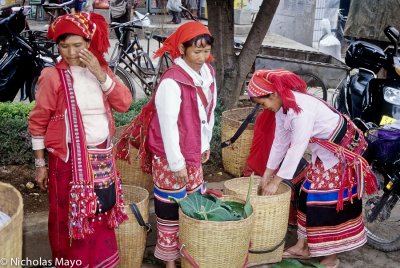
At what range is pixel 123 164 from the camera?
14.5ft

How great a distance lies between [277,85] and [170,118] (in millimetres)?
693

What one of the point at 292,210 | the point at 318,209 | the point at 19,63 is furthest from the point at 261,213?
the point at 19,63

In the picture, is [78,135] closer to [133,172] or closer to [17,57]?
[133,172]

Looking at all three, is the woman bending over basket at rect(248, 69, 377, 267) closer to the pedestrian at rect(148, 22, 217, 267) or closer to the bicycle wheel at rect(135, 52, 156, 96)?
the pedestrian at rect(148, 22, 217, 267)

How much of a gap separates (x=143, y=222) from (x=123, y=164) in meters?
0.99

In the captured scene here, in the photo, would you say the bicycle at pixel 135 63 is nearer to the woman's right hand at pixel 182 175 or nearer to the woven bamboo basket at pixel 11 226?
the woman's right hand at pixel 182 175

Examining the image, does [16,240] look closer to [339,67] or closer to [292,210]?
[292,210]

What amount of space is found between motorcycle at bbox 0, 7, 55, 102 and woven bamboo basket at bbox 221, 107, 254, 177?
99.3 inches

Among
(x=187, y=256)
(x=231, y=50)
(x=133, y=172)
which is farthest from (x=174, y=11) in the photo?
(x=187, y=256)

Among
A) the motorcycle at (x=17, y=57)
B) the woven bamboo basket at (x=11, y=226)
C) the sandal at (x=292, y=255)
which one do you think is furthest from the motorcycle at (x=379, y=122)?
the motorcycle at (x=17, y=57)

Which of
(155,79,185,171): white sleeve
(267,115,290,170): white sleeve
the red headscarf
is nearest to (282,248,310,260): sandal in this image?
(267,115,290,170): white sleeve

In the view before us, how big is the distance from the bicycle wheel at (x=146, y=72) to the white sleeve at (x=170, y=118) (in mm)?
4162

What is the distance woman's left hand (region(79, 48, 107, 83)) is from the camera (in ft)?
9.53

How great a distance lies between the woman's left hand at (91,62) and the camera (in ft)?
9.53
